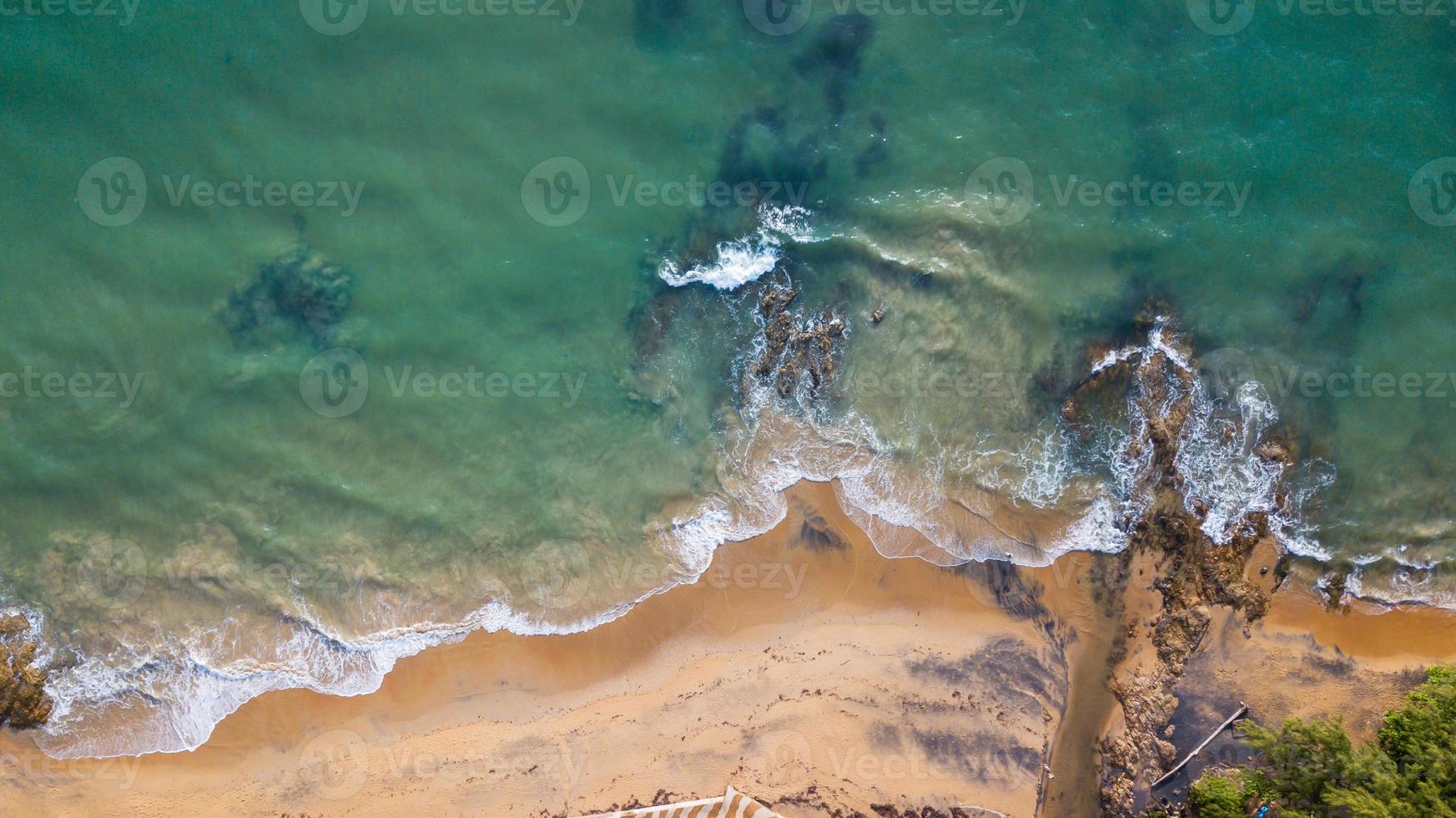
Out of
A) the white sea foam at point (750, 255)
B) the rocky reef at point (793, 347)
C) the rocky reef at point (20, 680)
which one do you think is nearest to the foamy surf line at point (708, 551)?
the rocky reef at point (20, 680)

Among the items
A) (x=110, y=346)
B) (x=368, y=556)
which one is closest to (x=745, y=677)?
(x=368, y=556)

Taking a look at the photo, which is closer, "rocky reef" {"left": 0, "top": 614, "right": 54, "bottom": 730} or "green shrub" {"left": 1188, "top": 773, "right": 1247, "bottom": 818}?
"green shrub" {"left": 1188, "top": 773, "right": 1247, "bottom": 818}

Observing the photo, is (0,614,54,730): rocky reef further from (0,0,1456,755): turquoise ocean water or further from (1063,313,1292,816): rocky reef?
(1063,313,1292,816): rocky reef

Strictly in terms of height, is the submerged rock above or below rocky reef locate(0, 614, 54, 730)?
above

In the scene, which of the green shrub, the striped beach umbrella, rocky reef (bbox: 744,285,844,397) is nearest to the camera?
the green shrub

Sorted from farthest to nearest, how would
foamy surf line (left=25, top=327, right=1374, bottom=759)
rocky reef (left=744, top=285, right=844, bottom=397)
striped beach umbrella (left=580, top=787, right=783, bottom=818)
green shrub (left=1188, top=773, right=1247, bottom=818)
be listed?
rocky reef (left=744, top=285, right=844, bottom=397) < foamy surf line (left=25, top=327, right=1374, bottom=759) < striped beach umbrella (left=580, top=787, right=783, bottom=818) < green shrub (left=1188, top=773, right=1247, bottom=818)

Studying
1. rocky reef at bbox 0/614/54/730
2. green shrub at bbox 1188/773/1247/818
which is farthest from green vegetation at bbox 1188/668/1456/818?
rocky reef at bbox 0/614/54/730
